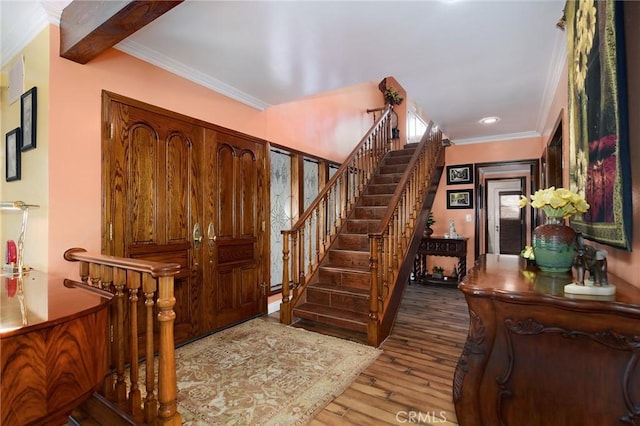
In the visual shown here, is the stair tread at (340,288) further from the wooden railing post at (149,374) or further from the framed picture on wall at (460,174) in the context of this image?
the framed picture on wall at (460,174)

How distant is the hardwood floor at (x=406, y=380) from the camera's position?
5.87 ft

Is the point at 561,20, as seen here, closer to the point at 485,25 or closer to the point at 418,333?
the point at 485,25

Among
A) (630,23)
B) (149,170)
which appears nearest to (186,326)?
(149,170)

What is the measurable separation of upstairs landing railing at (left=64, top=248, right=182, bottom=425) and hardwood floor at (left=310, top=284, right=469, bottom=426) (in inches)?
33.1

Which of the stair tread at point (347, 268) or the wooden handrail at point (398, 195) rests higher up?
the wooden handrail at point (398, 195)

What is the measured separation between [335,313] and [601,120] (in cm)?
257

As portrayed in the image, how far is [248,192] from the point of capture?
3455mm

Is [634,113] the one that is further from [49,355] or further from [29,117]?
[29,117]

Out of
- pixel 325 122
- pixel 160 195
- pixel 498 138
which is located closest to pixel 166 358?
pixel 160 195

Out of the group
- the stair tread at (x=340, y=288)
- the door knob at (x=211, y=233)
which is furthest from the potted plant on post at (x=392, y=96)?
the door knob at (x=211, y=233)

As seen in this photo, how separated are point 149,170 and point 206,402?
1795mm

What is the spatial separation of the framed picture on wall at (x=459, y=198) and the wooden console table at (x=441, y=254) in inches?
29.4

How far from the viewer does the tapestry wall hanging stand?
3.56 ft

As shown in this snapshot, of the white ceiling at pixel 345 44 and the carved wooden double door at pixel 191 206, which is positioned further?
the carved wooden double door at pixel 191 206
